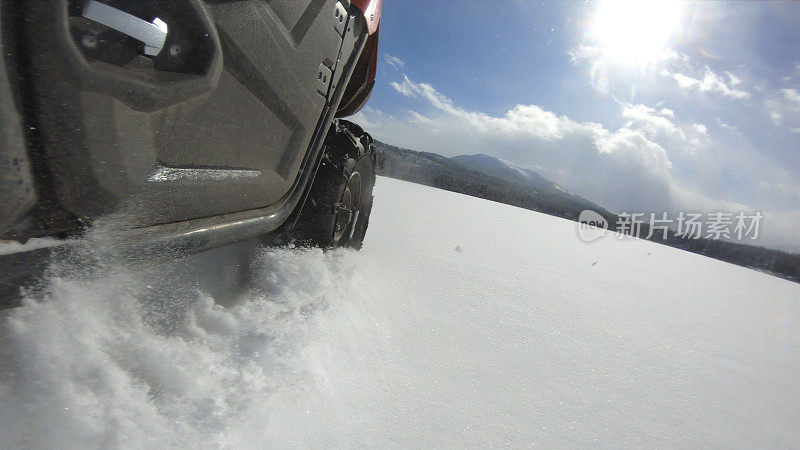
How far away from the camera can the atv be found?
1.84 ft

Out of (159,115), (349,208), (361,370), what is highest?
(159,115)

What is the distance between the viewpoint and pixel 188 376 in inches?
33.2

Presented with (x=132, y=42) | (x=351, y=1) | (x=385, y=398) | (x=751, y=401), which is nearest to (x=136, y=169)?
(x=132, y=42)

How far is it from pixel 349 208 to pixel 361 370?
3.53 ft

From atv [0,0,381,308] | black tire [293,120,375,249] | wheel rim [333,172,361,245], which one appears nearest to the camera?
atv [0,0,381,308]

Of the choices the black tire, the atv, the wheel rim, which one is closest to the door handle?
the atv

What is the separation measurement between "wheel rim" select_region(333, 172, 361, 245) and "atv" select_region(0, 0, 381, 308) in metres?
0.59

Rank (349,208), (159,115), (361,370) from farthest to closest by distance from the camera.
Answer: (349,208)
(361,370)
(159,115)

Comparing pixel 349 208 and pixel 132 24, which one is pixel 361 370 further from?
pixel 349 208

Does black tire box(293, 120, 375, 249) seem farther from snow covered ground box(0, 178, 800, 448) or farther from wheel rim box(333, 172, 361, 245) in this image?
snow covered ground box(0, 178, 800, 448)

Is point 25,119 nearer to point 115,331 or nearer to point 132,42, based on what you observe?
point 132,42

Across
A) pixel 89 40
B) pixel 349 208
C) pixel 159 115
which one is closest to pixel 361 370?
pixel 159 115

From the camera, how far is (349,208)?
207 centimetres

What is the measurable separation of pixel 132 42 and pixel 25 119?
0.72 ft
